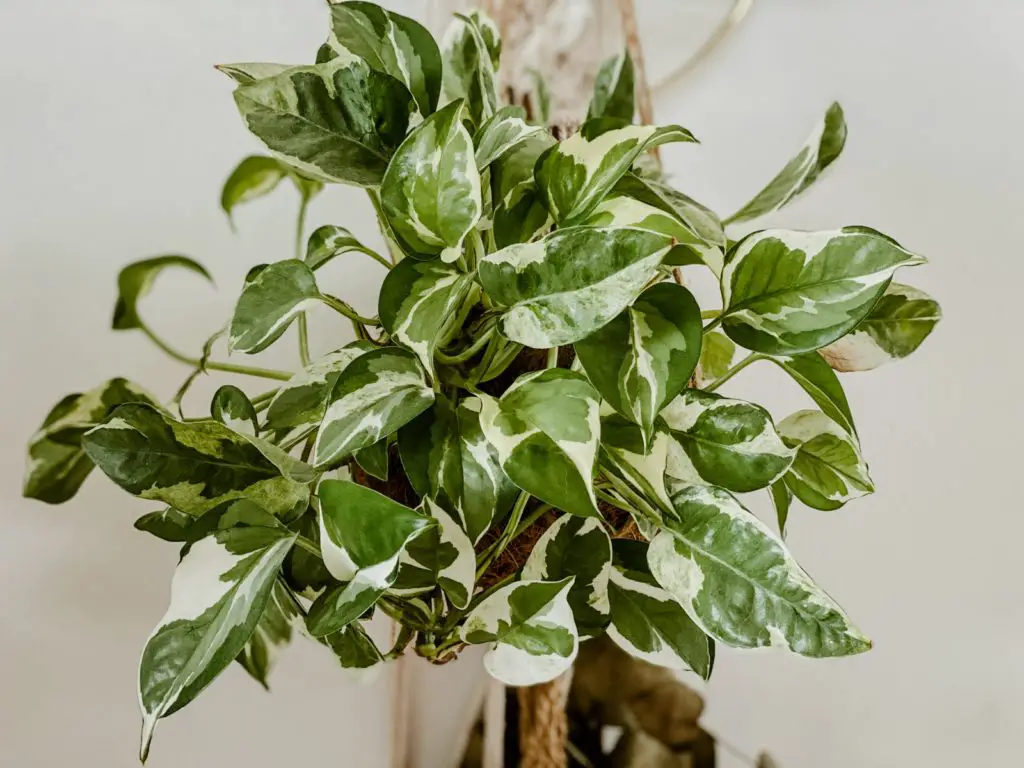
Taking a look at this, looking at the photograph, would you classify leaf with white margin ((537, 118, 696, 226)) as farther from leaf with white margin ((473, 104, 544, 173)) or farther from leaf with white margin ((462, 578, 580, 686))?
leaf with white margin ((462, 578, 580, 686))

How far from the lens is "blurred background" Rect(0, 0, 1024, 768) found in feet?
2.85

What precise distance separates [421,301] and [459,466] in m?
0.09

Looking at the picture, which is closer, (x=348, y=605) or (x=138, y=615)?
(x=348, y=605)

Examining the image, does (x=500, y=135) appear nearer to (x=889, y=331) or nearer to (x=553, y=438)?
(x=553, y=438)

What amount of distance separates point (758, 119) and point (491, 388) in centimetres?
70

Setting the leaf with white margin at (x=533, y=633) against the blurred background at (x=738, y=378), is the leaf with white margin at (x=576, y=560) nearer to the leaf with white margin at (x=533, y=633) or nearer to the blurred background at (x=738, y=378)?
the leaf with white margin at (x=533, y=633)

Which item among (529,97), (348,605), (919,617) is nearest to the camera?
(348,605)

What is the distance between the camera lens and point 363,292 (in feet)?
3.24

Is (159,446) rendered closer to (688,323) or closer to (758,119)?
(688,323)

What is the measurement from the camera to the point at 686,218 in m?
0.50

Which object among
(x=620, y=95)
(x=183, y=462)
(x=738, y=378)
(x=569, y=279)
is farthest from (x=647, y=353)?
(x=738, y=378)

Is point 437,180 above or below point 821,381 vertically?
above

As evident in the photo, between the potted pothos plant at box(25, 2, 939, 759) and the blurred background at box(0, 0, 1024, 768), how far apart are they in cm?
46

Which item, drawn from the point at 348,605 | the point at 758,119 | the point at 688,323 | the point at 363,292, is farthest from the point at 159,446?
the point at 758,119
